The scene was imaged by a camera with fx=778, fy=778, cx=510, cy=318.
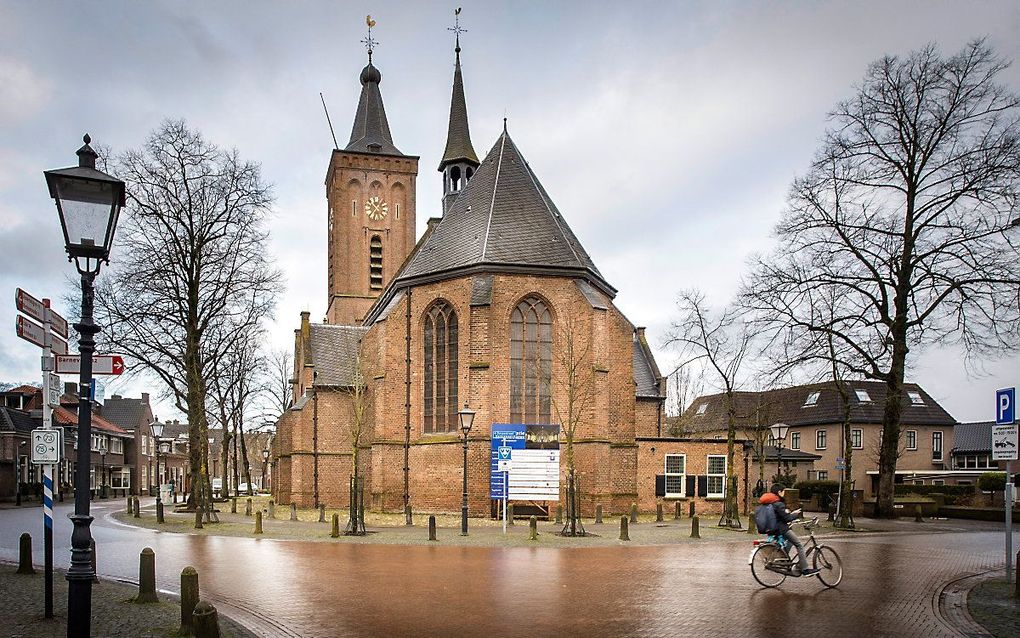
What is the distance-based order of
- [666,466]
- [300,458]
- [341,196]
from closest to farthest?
1. [666,466]
2. [300,458]
3. [341,196]

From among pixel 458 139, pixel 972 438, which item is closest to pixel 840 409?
pixel 972 438

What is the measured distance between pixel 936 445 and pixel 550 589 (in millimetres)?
54875

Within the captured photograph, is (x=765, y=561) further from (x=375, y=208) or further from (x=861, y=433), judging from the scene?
(x=861, y=433)

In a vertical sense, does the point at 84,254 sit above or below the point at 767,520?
above

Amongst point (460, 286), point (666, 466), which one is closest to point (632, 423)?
point (666, 466)

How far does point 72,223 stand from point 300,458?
101ft

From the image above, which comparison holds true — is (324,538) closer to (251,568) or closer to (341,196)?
(251,568)

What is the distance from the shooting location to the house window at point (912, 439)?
57.0m

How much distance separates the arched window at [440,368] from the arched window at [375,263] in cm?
2022

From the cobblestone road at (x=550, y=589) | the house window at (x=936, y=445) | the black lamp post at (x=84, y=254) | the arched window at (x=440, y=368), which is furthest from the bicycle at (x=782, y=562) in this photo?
the house window at (x=936, y=445)

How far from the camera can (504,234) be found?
1243 inches

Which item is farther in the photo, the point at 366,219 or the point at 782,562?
the point at 366,219

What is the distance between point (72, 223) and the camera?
7734mm

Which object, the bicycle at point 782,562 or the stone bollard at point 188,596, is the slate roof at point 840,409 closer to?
the bicycle at point 782,562
